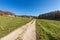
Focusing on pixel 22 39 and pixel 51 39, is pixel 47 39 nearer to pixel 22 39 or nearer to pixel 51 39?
pixel 51 39

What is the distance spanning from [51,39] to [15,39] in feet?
15.1

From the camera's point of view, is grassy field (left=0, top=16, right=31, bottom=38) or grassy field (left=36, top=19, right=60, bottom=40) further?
grassy field (left=0, top=16, right=31, bottom=38)

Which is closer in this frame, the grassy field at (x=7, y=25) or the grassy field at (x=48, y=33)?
the grassy field at (x=48, y=33)

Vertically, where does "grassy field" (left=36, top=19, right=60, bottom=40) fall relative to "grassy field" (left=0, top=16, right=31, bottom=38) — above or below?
below

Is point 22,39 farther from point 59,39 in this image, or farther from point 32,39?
point 59,39

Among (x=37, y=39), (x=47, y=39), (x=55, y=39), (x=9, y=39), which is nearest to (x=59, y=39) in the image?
(x=55, y=39)

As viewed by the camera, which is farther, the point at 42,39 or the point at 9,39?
the point at 42,39

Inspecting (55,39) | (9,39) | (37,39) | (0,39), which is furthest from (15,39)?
(55,39)

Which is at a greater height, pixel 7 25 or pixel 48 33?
pixel 7 25

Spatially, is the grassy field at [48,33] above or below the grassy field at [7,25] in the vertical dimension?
below

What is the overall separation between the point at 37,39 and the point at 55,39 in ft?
7.81

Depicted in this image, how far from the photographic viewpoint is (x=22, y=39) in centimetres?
1446

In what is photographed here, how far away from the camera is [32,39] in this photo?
15031 mm

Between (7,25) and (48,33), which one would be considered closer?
(48,33)
